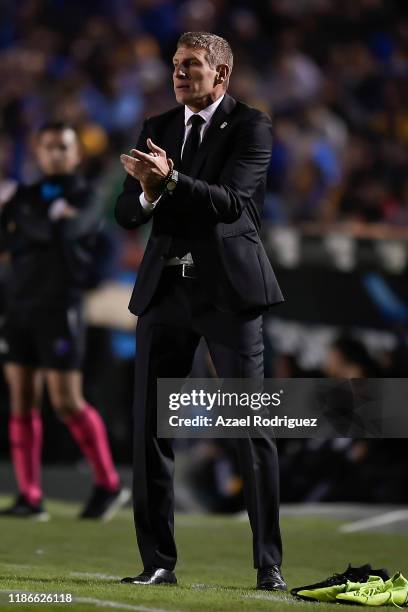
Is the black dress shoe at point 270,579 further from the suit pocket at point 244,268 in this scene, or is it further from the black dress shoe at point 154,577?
the suit pocket at point 244,268

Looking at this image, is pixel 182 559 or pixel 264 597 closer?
pixel 264 597

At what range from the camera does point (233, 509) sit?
26.6 ft

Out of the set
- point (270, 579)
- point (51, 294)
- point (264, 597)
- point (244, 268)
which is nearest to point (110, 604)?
point (264, 597)

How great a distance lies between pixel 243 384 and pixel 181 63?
3.58 ft

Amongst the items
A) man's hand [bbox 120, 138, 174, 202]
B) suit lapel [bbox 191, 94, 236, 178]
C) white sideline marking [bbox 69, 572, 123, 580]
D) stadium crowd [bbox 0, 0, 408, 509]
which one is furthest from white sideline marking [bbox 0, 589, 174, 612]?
stadium crowd [bbox 0, 0, 408, 509]

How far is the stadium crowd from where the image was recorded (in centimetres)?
1246

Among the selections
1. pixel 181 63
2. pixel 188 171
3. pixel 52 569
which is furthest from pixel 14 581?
pixel 181 63

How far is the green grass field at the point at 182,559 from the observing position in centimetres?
404

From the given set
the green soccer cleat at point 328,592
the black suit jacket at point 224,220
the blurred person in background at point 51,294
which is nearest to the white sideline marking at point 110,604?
the green soccer cleat at point 328,592

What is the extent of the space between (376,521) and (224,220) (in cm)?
366

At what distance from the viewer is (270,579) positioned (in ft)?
14.4

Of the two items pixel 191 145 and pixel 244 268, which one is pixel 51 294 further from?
pixel 244 268

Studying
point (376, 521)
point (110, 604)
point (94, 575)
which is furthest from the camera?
point (376, 521)

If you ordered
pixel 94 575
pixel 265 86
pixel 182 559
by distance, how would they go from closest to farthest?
pixel 94 575, pixel 182 559, pixel 265 86
